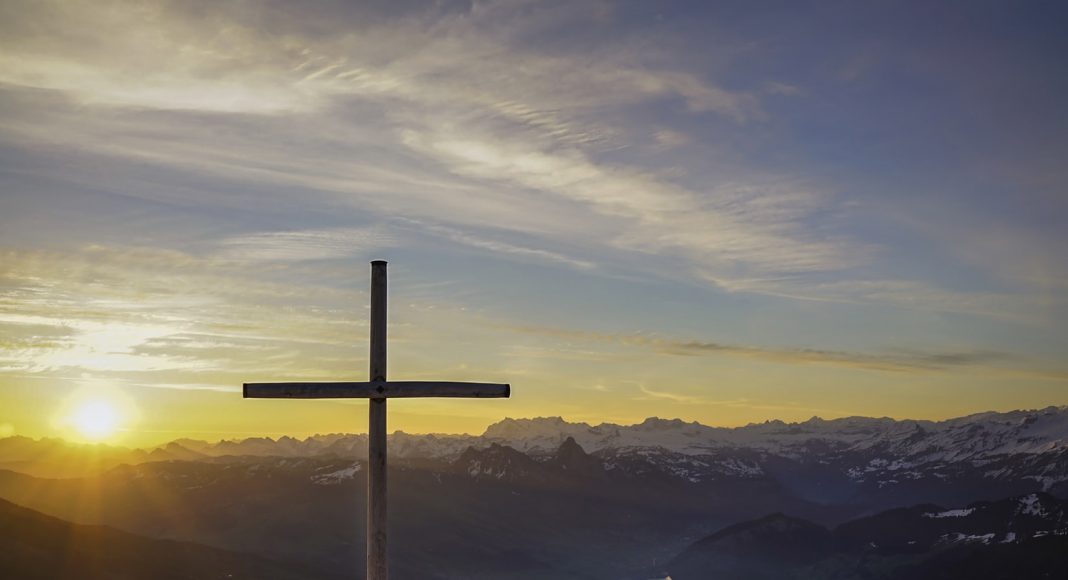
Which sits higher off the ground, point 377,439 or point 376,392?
point 376,392

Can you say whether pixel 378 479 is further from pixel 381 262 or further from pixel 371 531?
pixel 381 262

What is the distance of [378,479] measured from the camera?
57.7 ft

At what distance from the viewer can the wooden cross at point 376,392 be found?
17359 mm

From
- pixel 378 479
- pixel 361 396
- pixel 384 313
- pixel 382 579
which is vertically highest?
pixel 384 313

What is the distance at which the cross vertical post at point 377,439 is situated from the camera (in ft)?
56.8

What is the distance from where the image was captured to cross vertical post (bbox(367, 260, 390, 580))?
1731cm

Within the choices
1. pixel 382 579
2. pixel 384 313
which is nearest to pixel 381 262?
pixel 384 313

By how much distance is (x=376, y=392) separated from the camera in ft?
57.4

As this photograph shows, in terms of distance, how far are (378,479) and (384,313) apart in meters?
2.71

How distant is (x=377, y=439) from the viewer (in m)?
17.5

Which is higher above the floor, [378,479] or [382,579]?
[378,479]

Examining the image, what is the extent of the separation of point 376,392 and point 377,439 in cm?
77

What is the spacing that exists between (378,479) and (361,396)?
140 centimetres

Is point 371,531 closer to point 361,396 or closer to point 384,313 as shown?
point 361,396
